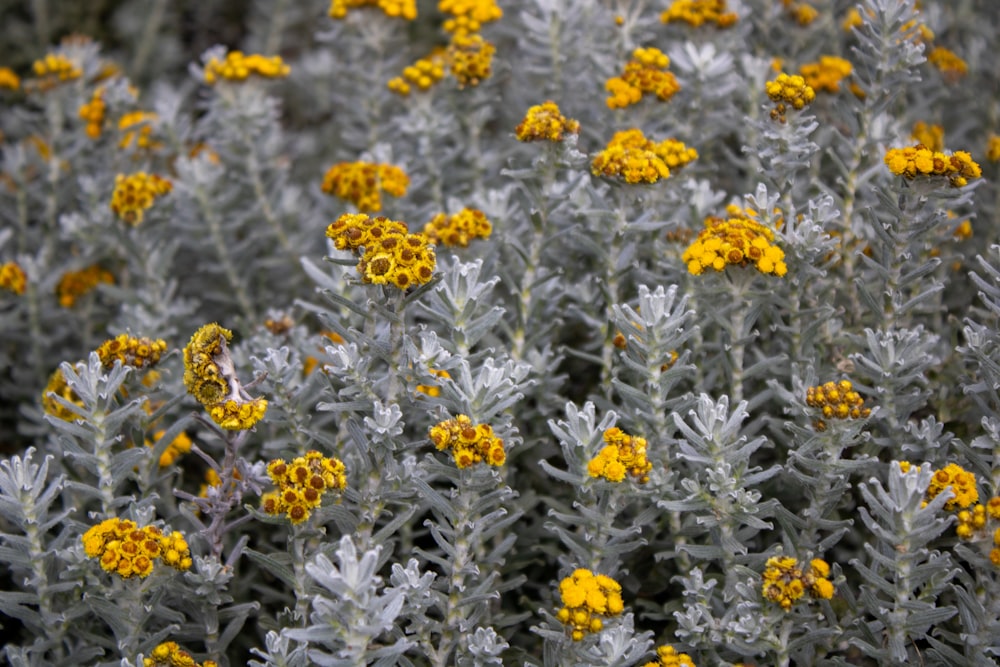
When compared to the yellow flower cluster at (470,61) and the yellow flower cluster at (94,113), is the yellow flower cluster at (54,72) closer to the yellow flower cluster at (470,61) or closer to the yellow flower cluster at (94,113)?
the yellow flower cluster at (94,113)

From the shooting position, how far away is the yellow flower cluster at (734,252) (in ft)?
10.4

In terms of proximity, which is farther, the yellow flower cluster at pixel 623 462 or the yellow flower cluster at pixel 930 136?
the yellow flower cluster at pixel 930 136

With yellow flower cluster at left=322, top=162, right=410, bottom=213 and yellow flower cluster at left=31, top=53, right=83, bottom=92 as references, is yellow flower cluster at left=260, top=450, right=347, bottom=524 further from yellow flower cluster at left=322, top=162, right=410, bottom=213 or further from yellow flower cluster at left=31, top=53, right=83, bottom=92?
yellow flower cluster at left=31, top=53, right=83, bottom=92

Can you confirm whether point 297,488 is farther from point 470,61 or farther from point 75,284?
point 75,284

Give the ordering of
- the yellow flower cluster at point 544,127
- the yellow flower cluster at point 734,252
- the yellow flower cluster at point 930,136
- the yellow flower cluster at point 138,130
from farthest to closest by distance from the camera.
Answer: the yellow flower cluster at point 138,130 < the yellow flower cluster at point 930,136 < the yellow flower cluster at point 544,127 < the yellow flower cluster at point 734,252

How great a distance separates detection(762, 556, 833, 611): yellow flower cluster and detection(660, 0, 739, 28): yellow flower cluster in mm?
3025

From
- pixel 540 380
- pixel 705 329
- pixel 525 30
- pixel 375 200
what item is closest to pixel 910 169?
pixel 705 329

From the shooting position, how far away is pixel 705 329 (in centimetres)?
408

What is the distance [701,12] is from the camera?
4.80 m

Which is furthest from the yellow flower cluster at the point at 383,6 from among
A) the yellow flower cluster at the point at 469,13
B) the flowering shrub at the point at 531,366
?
the yellow flower cluster at the point at 469,13

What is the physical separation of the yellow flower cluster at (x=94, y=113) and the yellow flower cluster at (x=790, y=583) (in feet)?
14.1

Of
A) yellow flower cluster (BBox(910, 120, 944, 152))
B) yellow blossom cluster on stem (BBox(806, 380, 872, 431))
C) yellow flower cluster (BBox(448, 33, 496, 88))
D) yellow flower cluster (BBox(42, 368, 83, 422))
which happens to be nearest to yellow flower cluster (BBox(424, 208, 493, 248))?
yellow flower cluster (BBox(448, 33, 496, 88))

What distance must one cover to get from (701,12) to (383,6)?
1681mm

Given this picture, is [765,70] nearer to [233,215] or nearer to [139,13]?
[233,215]
